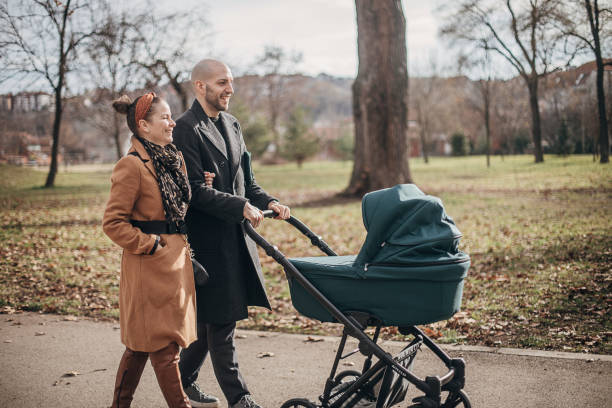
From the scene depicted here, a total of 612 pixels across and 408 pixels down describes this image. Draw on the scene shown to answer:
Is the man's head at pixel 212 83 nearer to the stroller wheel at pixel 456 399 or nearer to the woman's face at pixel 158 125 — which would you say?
the woman's face at pixel 158 125

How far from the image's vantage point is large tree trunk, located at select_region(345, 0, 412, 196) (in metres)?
13.6

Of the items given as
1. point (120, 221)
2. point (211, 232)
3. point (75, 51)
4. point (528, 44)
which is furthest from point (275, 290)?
point (75, 51)

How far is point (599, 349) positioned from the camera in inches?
170

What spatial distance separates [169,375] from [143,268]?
1.94 feet

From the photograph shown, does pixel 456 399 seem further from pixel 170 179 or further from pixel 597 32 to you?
pixel 597 32

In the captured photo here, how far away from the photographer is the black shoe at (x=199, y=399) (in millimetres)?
3654

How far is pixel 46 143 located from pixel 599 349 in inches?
439

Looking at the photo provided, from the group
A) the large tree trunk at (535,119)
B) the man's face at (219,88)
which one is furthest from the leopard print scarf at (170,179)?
the large tree trunk at (535,119)

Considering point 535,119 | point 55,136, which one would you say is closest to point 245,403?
point 535,119

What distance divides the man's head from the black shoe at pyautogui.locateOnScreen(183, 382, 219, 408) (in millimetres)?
1851

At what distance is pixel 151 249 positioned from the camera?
9.39ft

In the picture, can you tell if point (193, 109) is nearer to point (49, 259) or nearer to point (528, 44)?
point (49, 259)

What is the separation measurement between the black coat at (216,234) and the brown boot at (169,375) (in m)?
0.41

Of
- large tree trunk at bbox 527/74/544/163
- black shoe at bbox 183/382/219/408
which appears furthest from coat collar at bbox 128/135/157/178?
large tree trunk at bbox 527/74/544/163
